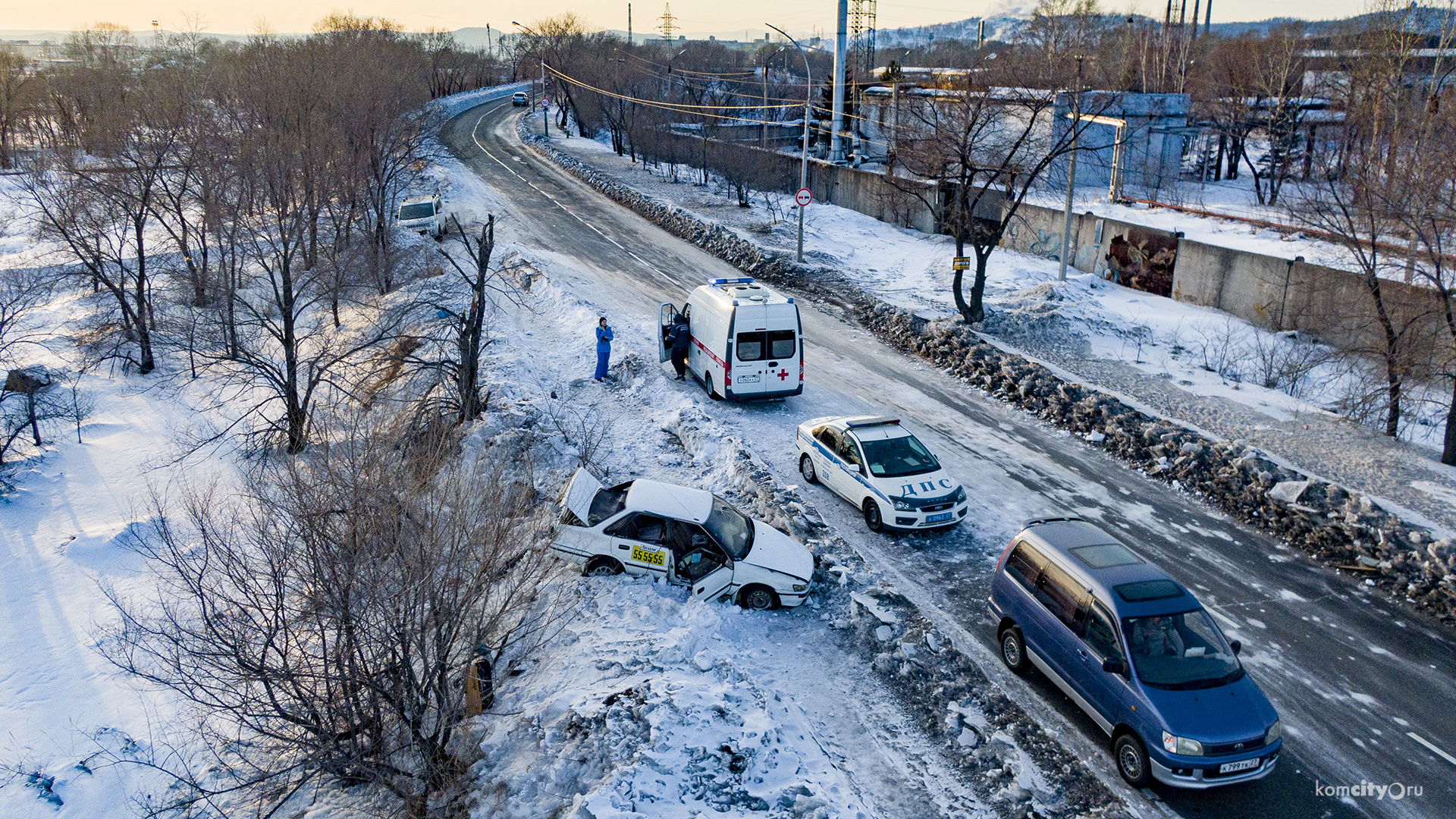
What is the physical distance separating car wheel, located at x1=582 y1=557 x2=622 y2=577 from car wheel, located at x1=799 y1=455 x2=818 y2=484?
4.54m

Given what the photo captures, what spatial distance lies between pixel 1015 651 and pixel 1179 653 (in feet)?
6.35

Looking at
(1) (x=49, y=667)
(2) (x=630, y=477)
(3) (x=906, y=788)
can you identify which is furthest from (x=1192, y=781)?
(1) (x=49, y=667)

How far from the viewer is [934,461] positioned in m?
13.9

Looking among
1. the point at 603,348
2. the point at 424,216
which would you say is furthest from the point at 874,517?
the point at 424,216

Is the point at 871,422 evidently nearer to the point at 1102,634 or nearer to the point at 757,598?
the point at 757,598

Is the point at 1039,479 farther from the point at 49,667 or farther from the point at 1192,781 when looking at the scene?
the point at 49,667

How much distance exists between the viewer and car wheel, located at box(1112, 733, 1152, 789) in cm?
834

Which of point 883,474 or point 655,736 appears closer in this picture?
point 655,736

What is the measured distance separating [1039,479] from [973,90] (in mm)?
14275

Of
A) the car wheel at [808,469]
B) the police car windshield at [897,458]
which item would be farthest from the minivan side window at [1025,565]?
the car wheel at [808,469]

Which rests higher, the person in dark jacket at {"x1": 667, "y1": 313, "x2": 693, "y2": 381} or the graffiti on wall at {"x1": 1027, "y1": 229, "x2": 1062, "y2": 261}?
the graffiti on wall at {"x1": 1027, "y1": 229, "x2": 1062, "y2": 261}

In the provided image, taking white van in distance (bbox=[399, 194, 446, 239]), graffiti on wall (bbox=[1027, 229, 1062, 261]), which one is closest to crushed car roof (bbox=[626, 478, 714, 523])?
graffiti on wall (bbox=[1027, 229, 1062, 261])

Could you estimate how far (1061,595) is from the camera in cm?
A: 961

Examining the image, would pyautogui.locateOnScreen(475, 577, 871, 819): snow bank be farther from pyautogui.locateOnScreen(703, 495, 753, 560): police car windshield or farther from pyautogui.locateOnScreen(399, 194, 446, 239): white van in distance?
pyautogui.locateOnScreen(399, 194, 446, 239): white van in distance
